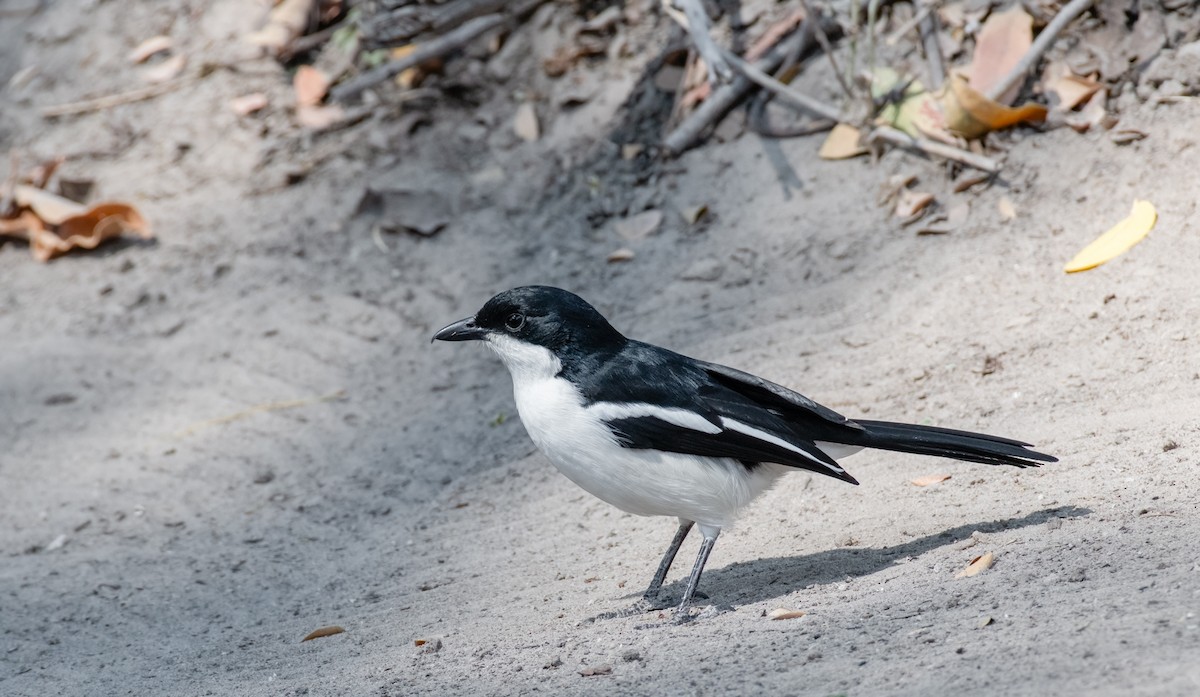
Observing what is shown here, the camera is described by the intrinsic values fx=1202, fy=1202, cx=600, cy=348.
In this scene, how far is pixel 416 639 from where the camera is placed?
417 cm

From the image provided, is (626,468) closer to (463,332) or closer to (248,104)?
(463,332)

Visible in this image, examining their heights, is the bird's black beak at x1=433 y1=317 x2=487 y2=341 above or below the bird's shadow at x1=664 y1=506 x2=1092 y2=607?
above

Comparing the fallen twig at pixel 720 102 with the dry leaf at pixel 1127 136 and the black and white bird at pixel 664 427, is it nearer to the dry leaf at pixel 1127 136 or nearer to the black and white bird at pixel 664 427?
the dry leaf at pixel 1127 136

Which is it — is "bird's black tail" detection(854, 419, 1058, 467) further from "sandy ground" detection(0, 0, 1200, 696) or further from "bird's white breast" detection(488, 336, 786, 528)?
"bird's white breast" detection(488, 336, 786, 528)

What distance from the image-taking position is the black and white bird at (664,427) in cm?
407

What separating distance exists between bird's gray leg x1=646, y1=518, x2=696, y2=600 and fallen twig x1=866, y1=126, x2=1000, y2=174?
282 cm

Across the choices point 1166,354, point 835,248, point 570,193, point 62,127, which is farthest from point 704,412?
point 62,127

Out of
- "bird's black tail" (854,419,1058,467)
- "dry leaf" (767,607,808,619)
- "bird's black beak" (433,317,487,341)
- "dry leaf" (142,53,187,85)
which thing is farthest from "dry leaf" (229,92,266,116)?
"dry leaf" (767,607,808,619)

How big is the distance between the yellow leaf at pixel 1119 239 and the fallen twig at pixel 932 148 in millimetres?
773

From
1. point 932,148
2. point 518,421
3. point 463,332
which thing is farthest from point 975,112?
point 463,332

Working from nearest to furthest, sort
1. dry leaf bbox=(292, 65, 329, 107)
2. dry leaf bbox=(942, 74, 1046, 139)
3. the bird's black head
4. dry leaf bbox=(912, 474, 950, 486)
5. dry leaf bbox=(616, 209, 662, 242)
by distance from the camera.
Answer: the bird's black head → dry leaf bbox=(912, 474, 950, 486) → dry leaf bbox=(942, 74, 1046, 139) → dry leaf bbox=(616, 209, 662, 242) → dry leaf bbox=(292, 65, 329, 107)

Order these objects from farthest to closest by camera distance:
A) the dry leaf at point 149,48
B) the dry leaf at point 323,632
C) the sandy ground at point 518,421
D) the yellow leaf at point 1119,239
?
the dry leaf at point 149,48 < the yellow leaf at point 1119,239 < the dry leaf at point 323,632 < the sandy ground at point 518,421

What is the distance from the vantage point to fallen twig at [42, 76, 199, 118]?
8.92 meters

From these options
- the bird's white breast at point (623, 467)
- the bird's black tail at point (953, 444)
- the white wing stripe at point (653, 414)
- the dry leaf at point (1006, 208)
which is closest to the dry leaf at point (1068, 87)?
the dry leaf at point (1006, 208)
